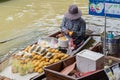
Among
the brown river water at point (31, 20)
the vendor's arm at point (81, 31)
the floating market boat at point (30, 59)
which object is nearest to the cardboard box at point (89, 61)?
the floating market boat at point (30, 59)

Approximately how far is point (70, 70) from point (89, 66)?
277 mm

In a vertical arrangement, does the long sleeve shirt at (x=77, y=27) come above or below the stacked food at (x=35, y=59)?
above

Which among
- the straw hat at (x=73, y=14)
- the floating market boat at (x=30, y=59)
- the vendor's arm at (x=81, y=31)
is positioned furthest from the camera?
the vendor's arm at (x=81, y=31)

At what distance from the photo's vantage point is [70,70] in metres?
3.76

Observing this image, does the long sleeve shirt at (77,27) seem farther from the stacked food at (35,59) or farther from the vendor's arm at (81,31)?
the stacked food at (35,59)

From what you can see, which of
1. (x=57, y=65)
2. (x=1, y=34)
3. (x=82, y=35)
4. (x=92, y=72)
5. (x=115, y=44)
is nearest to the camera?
(x=92, y=72)

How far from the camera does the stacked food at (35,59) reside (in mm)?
4211

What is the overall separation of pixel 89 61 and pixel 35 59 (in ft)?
3.83

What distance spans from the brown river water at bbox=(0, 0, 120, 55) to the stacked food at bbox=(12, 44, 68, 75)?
3.21ft

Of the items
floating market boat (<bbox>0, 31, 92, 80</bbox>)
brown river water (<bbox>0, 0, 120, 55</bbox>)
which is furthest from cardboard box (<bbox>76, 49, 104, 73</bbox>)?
brown river water (<bbox>0, 0, 120, 55</bbox>)

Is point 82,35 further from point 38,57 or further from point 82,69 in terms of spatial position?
point 82,69

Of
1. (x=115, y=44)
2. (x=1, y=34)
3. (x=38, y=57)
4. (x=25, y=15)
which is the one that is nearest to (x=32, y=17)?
(x=25, y=15)

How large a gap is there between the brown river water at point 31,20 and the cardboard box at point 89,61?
2.15 meters

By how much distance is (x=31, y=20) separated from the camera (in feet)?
25.7
